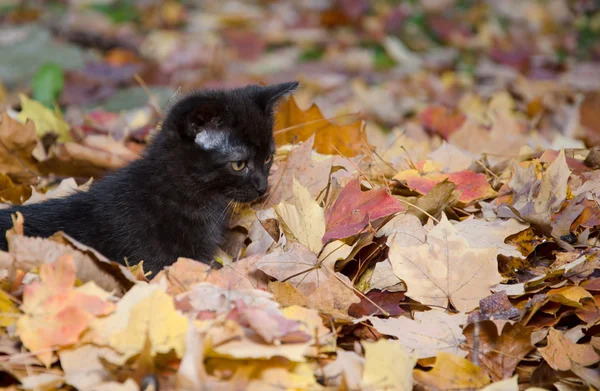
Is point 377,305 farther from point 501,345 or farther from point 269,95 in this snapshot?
point 269,95

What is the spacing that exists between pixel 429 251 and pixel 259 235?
25.8 inches

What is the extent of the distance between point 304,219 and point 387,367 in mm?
629

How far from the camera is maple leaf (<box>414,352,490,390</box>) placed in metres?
1.69

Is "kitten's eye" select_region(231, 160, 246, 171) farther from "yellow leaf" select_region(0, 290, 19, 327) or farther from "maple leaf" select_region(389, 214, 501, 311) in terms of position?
"yellow leaf" select_region(0, 290, 19, 327)

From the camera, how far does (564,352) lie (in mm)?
1788

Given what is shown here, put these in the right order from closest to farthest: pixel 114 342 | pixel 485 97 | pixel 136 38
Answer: pixel 114 342, pixel 485 97, pixel 136 38

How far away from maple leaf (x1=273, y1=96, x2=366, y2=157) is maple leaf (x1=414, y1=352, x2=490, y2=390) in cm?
137

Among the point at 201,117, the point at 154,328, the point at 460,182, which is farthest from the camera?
the point at 460,182

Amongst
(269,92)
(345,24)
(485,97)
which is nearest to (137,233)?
(269,92)

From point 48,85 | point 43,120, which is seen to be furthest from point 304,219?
point 48,85

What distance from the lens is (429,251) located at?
6.61 feet

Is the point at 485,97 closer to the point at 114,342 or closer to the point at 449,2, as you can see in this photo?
the point at 449,2

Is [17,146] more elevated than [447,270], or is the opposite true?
[447,270]

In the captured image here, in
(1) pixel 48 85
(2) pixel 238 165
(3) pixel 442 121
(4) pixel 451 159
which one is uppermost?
(2) pixel 238 165
